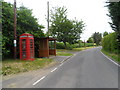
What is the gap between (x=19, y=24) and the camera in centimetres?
1595

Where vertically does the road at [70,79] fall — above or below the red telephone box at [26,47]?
below

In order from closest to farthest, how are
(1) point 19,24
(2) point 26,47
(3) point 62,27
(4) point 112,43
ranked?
1. (2) point 26,47
2. (1) point 19,24
3. (4) point 112,43
4. (3) point 62,27

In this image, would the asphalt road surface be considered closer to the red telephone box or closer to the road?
the road

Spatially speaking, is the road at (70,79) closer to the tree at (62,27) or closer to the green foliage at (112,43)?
the green foliage at (112,43)

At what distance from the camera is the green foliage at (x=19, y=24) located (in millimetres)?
13484

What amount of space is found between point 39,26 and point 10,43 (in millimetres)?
5378

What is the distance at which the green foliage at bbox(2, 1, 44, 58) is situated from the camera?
44.2ft

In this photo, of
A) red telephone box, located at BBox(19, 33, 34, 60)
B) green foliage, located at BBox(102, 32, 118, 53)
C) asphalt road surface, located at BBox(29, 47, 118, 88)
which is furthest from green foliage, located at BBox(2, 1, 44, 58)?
green foliage, located at BBox(102, 32, 118, 53)

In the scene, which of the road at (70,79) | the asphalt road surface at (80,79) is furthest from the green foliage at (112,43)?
the road at (70,79)

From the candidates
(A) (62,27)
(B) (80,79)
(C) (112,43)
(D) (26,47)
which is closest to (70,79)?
(B) (80,79)

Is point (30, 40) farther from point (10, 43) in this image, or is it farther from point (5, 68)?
point (5, 68)

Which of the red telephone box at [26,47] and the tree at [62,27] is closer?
the red telephone box at [26,47]

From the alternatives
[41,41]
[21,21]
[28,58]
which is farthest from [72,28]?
[28,58]

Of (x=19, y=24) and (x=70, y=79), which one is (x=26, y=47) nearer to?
(x=19, y=24)
